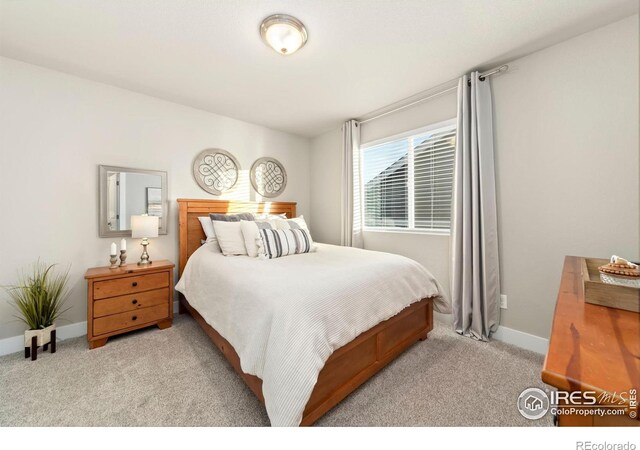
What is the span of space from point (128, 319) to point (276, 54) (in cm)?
255

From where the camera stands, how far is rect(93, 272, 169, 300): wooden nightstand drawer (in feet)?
6.69

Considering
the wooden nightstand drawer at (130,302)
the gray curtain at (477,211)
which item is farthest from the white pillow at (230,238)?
the gray curtain at (477,211)

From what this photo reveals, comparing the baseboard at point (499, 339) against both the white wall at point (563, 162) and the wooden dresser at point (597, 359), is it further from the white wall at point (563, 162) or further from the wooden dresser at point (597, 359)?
the wooden dresser at point (597, 359)

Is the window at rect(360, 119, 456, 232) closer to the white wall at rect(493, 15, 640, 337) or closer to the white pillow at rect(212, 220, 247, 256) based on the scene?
the white wall at rect(493, 15, 640, 337)

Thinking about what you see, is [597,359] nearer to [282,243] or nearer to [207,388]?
[207,388]

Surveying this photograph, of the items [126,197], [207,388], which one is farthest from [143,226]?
[207,388]

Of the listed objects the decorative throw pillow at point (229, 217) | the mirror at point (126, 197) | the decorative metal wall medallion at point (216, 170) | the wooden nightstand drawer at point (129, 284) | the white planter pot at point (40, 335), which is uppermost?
the decorative metal wall medallion at point (216, 170)

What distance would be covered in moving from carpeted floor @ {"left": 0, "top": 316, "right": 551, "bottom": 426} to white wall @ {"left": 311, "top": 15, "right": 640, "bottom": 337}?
69 cm

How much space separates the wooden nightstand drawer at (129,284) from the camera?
2.04m

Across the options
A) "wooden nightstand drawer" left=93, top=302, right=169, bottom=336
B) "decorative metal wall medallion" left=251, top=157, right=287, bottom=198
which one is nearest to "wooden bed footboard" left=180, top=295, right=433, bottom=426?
"wooden nightstand drawer" left=93, top=302, right=169, bottom=336

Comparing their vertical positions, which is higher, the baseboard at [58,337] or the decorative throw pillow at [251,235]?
the decorative throw pillow at [251,235]

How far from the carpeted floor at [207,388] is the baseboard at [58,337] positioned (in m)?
0.09

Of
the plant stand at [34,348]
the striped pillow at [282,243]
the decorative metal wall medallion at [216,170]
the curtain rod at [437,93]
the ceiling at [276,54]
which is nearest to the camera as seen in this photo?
the ceiling at [276,54]

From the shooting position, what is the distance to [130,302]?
218cm
